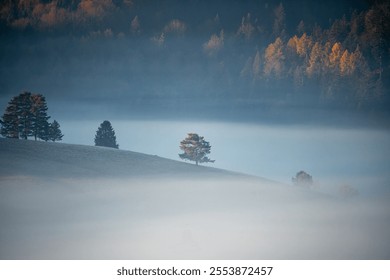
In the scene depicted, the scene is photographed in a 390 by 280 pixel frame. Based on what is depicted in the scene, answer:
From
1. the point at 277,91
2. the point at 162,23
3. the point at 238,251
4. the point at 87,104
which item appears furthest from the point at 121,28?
the point at 238,251

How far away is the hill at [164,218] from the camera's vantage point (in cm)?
1670

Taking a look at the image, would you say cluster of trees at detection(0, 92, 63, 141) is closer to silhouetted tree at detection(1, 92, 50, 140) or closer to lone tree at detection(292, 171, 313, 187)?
silhouetted tree at detection(1, 92, 50, 140)

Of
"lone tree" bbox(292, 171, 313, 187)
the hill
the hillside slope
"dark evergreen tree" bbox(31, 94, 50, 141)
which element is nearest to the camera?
the hill

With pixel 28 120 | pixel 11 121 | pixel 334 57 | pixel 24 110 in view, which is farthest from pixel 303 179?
pixel 11 121

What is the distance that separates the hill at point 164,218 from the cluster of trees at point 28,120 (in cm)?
156

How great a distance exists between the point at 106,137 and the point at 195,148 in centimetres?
362

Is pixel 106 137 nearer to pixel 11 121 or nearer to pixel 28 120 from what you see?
pixel 28 120

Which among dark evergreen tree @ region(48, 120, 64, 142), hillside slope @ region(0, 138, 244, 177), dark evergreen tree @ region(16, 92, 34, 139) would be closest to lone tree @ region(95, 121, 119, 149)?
hillside slope @ region(0, 138, 244, 177)

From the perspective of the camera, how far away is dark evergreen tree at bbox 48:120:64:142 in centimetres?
2209

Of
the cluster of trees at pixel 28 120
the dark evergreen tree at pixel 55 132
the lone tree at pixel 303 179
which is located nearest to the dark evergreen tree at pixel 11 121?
the cluster of trees at pixel 28 120

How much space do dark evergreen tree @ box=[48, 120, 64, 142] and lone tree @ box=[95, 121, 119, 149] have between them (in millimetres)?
1401

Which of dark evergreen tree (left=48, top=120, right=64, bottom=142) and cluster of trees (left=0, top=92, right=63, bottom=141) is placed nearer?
cluster of trees (left=0, top=92, right=63, bottom=141)
